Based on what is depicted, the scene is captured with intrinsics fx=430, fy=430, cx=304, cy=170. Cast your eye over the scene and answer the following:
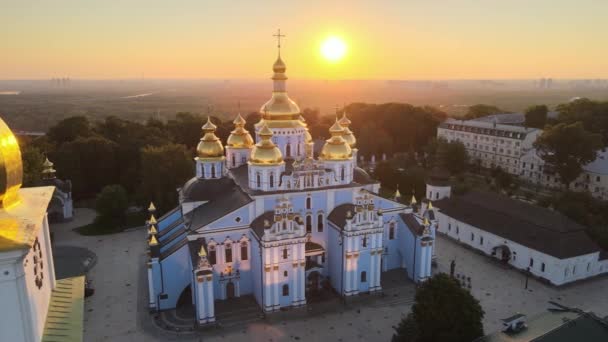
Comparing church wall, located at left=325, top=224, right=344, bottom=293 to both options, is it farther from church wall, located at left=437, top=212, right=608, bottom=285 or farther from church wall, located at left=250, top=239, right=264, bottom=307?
church wall, located at left=437, top=212, right=608, bottom=285

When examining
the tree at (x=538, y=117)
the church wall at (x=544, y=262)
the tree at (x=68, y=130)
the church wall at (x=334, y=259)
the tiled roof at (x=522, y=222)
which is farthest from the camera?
the tree at (x=538, y=117)

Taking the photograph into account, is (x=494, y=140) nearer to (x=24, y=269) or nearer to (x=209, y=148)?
(x=209, y=148)

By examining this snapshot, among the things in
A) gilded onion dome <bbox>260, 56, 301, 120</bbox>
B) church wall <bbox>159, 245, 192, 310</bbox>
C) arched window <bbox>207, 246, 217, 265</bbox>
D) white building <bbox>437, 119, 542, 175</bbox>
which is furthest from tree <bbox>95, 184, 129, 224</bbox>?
white building <bbox>437, 119, 542, 175</bbox>

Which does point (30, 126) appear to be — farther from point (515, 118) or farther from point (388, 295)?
point (515, 118)

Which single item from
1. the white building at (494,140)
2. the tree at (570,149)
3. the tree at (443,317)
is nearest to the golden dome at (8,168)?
the tree at (443,317)

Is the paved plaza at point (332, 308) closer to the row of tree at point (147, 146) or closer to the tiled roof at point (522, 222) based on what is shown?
the tiled roof at point (522, 222)
